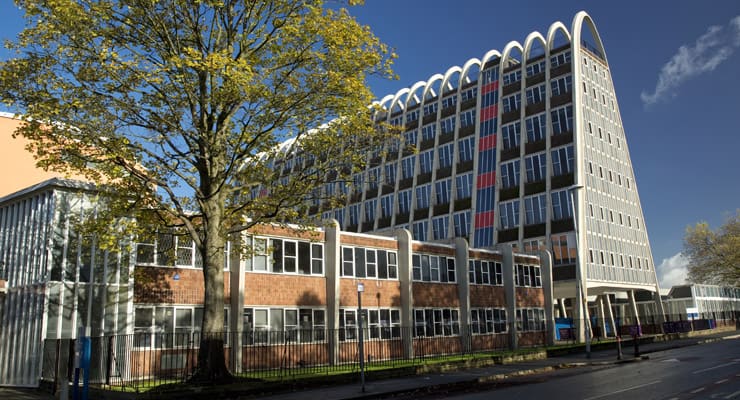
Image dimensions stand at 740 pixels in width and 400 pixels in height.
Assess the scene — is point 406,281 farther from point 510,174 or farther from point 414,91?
point 414,91

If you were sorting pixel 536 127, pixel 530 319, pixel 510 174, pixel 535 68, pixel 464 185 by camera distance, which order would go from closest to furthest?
1. pixel 530 319
2. pixel 536 127
3. pixel 510 174
4. pixel 535 68
5. pixel 464 185

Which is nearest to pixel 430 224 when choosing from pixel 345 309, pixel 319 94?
pixel 345 309

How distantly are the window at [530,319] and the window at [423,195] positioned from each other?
23274 mm

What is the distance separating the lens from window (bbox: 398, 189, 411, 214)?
69338mm

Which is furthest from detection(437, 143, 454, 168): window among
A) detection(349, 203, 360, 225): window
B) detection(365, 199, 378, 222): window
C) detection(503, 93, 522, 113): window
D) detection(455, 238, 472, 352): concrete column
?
detection(455, 238, 472, 352): concrete column

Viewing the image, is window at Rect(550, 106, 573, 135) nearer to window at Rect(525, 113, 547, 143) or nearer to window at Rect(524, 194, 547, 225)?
window at Rect(525, 113, 547, 143)

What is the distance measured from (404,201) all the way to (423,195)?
2865mm

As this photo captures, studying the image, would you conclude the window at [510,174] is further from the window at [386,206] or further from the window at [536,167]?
the window at [386,206]

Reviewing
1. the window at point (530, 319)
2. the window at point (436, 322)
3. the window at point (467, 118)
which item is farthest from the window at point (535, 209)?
the window at point (436, 322)

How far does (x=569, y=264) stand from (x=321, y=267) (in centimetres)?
2747

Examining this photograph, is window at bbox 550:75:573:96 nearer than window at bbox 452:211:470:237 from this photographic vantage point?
Yes

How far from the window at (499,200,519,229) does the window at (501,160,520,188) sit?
1935 mm

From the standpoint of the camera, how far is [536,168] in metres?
56.9

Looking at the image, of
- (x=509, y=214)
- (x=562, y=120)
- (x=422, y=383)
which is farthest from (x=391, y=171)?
(x=422, y=383)
